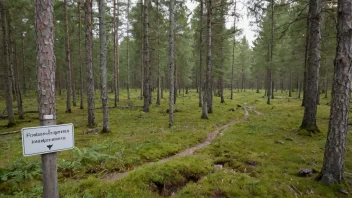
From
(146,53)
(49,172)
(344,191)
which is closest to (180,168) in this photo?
(49,172)

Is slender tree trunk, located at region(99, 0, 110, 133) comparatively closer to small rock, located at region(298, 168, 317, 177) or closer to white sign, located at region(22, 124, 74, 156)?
white sign, located at region(22, 124, 74, 156)

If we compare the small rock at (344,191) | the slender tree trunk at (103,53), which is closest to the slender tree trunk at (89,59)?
the slender tree trunk at (103,53)

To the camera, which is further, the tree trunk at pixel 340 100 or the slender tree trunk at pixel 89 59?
the slender tree trunk at pixel 89 59

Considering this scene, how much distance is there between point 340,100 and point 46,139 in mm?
6569

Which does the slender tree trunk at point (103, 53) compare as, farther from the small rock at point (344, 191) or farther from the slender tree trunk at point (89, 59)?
the small rock at point (344, 191)

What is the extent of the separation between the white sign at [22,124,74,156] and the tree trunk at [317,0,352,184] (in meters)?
6.22

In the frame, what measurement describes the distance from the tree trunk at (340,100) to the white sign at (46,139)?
6220mm

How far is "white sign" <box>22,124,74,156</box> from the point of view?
2.68 m

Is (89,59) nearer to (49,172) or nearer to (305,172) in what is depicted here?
(49,172)

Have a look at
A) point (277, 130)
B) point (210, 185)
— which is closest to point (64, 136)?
point (210, 185)

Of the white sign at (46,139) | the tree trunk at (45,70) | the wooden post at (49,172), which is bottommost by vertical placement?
the wooden post at (49,172)

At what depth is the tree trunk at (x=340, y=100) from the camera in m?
4.67

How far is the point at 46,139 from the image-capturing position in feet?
9.39

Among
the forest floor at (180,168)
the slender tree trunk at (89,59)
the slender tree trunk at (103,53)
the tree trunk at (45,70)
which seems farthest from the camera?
the slender tree trunk at (89,59)
